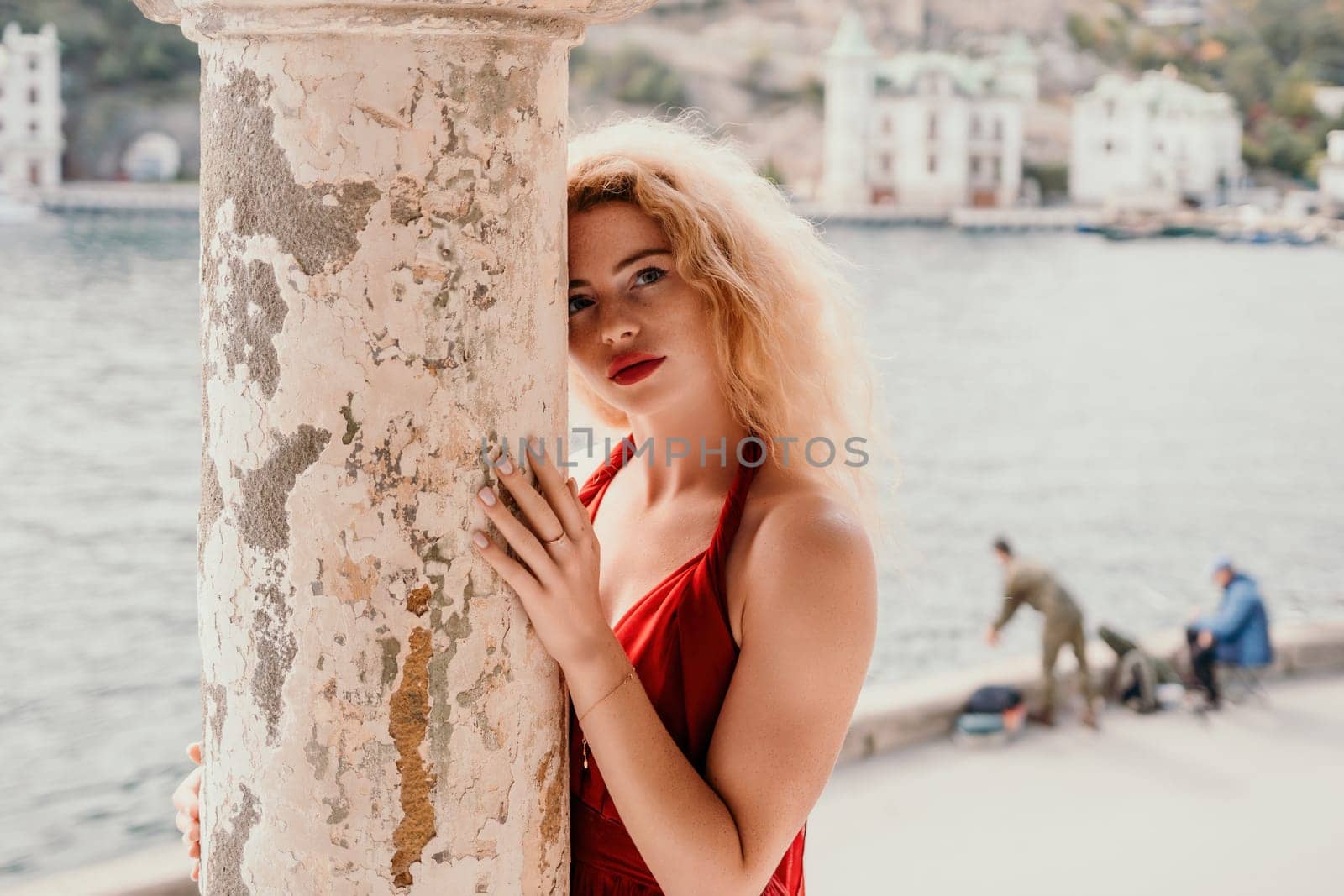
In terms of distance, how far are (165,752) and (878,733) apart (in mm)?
14348

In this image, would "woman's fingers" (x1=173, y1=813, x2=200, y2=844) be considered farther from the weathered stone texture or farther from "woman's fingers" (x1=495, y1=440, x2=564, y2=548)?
"woman's fingers" (x1=495, y1=440, x2=564, y2=548)

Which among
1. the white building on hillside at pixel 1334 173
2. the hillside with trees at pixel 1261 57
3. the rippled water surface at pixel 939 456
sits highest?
the hillside with trees at pixel 1261 57

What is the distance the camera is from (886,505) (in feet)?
5.61

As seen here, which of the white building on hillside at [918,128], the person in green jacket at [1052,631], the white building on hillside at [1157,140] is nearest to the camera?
the person in green jacket at [1052,631]

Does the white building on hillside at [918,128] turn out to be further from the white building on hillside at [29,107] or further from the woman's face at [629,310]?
the woman's face at [629,310]

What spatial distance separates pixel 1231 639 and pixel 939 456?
90.5 feet

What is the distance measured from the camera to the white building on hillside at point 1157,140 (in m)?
49.4

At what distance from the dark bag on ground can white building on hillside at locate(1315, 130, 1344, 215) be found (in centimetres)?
4717

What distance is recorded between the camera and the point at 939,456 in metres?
32.8

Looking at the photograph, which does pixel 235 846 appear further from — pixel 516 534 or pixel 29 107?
pixel 29 107

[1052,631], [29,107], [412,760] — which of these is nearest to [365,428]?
[412,760]

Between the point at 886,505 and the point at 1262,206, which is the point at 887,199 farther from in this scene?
the point at 886,505

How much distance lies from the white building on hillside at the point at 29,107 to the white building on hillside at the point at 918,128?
24.9 m
